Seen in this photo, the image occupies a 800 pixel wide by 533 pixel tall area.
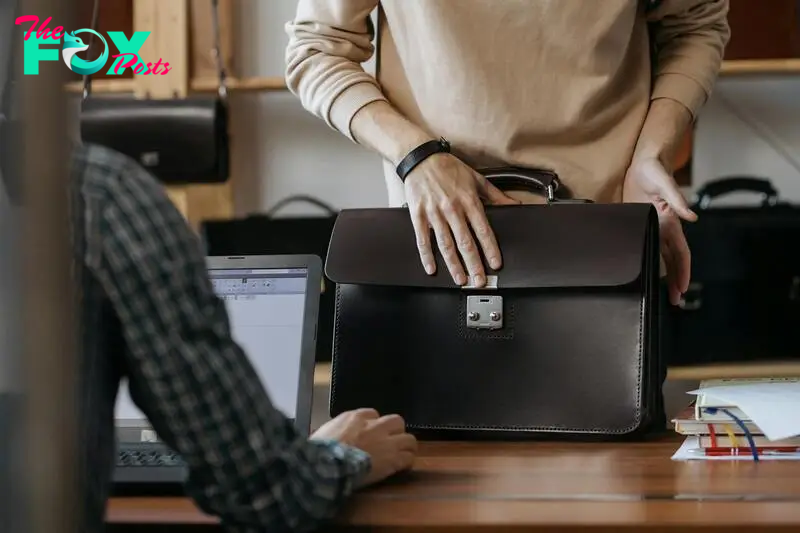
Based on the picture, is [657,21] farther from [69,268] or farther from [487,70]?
[69,268]

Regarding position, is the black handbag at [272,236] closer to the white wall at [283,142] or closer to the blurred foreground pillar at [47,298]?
the white wall at [283,142]

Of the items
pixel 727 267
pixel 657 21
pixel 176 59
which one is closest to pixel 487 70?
pixel 657 21

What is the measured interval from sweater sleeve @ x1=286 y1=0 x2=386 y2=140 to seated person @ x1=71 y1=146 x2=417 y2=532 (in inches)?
20.6

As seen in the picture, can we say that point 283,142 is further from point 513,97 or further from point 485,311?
point 485,311

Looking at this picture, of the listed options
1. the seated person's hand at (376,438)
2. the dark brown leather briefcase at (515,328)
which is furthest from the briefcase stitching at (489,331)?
the seated person's hand at (376,438)

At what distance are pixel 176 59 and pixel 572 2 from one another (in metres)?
1.25

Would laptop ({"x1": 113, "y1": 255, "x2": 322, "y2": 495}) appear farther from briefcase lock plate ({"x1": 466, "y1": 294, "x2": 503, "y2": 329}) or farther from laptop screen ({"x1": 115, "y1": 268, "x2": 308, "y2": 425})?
briefcase lock plate ({"x1": 466, "y1": 294, "x2": 503, "y2": 329})

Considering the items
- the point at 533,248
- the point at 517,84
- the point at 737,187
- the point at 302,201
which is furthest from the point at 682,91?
the point at 302,201

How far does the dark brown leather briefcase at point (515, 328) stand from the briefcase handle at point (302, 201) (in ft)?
3.82

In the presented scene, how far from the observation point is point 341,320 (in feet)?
3.49

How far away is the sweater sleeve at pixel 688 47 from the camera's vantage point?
115 cm

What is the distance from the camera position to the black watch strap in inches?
40.8

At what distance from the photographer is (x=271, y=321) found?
1003 millimetres

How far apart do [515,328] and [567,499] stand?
0.31m
